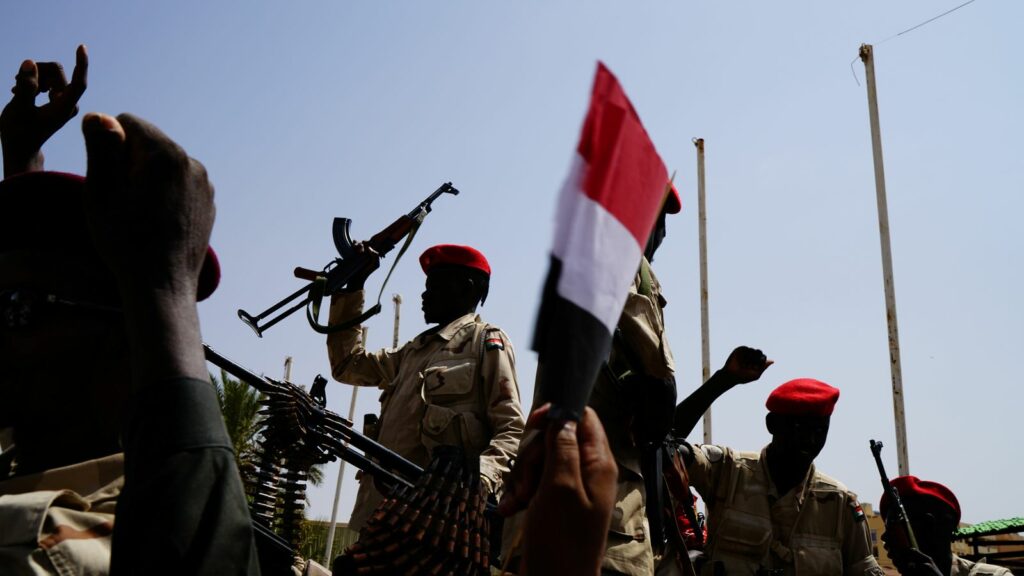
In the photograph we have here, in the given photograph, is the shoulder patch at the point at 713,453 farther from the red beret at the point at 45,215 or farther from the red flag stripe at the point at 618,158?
the red flag stripe at the point at 618,158

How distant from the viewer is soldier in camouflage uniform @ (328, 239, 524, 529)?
15.6ft

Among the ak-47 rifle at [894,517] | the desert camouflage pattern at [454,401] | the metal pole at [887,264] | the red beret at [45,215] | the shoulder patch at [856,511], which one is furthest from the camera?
the metal pole at [887,264]

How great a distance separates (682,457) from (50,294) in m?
4.71

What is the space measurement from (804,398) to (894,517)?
51.8 inches

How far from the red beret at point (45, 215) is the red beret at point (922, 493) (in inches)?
243

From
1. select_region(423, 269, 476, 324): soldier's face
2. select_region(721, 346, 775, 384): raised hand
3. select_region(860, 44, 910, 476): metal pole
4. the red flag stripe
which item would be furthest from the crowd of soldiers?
select_region(860, 44, 910, 476): metal pole

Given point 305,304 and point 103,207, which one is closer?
point 103,207

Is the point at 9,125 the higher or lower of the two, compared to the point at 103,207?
higher

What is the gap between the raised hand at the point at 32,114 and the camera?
9.18 feet

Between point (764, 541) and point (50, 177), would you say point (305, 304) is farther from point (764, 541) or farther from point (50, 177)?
point (50, 177)

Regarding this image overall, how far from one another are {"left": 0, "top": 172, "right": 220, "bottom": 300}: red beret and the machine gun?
67 centimetres

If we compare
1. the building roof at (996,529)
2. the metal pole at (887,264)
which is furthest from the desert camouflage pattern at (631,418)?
the metal pole at (887,264)

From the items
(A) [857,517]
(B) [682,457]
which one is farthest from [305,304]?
(A) [857,517]

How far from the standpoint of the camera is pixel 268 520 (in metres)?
2.62
